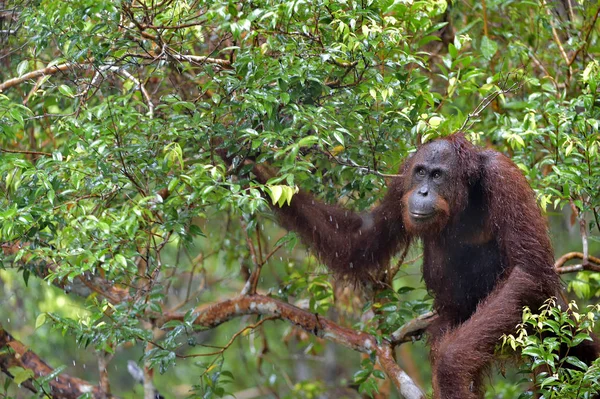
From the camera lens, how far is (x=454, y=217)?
4.99 m

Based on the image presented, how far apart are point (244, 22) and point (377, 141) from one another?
1259mm

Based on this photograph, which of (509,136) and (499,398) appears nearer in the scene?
(509,136)

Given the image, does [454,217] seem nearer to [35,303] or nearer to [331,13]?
[331,13]

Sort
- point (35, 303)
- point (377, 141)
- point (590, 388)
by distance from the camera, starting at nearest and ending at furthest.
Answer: point (590, 388) < point (377, 141) < point (35, 303)

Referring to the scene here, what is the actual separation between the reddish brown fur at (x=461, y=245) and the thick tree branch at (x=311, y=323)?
26cm

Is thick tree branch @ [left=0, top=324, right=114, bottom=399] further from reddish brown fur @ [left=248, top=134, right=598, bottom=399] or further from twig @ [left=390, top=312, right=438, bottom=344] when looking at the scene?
twig @ [left=390, top=312, right=438, bottom=344]

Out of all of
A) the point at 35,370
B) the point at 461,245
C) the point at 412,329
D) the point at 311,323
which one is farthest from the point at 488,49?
the point at 35,370

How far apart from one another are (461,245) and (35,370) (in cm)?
306

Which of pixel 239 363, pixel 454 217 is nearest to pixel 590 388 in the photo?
pixel 454 217

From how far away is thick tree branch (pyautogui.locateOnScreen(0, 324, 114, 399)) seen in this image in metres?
5.53

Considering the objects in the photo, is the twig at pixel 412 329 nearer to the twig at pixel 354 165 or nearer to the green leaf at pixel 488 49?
the twig at pixel 354 165

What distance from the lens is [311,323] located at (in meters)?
5.17

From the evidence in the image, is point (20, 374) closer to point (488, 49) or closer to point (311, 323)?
point (311, 323)

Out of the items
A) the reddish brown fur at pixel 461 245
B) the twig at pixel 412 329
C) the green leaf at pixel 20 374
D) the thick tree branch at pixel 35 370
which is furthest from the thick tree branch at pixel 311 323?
the green leaf at pixel 20 374
